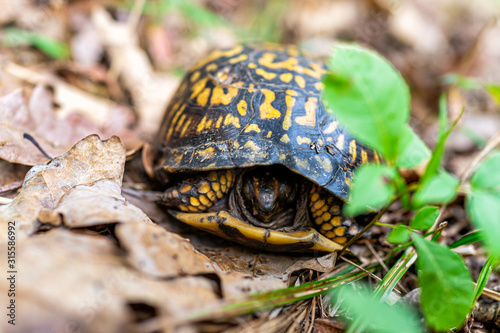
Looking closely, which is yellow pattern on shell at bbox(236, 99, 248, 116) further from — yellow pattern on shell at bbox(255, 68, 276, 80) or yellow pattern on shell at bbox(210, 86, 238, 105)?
yellow pattern on shell at bbox(255, 68, 276, 80)

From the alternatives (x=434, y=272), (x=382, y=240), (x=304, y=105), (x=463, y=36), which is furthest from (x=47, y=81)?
(x=463, y=36)

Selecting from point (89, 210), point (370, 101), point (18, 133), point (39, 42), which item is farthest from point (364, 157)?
point (39, 42)

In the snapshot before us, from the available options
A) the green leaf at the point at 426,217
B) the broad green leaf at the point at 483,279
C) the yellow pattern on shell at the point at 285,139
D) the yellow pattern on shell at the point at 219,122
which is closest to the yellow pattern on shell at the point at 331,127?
the yellow pattern on shell at the point at 285,139

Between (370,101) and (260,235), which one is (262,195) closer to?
(260,235)

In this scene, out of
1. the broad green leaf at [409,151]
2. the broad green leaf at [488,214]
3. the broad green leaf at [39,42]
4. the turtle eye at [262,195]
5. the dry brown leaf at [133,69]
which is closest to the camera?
the broad green leaf at [488,214]

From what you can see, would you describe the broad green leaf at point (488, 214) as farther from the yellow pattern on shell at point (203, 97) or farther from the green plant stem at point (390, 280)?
the yellow pattern on shell at point (203, 97)

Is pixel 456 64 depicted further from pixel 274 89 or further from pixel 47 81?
pixel 47 81
